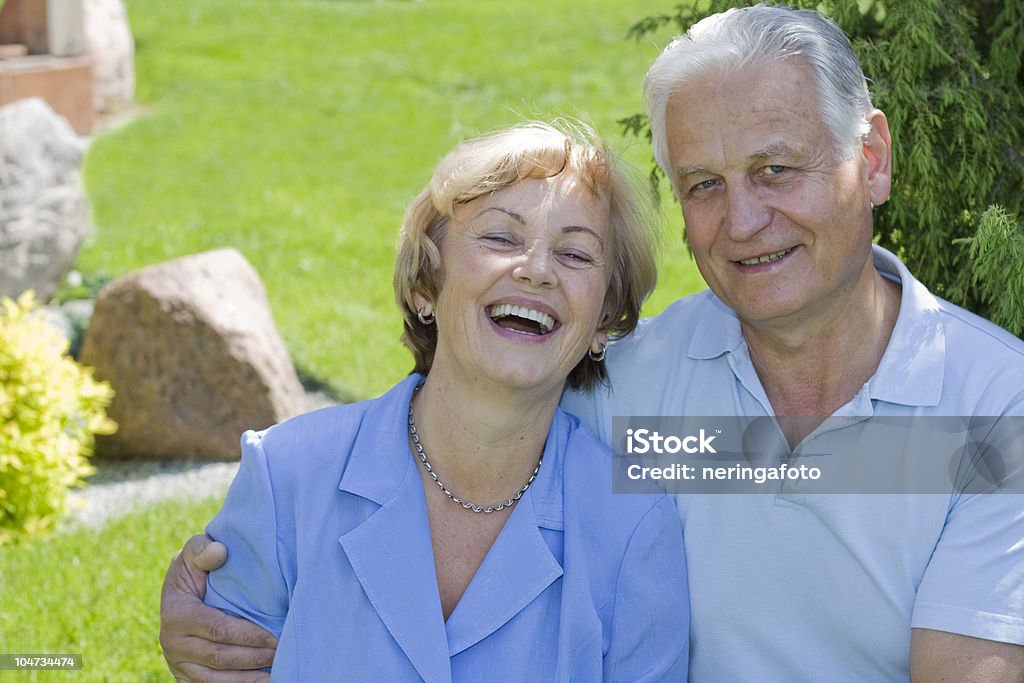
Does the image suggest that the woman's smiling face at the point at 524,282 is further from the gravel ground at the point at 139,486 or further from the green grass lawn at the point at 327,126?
the green grass lawn at the point at 327,126

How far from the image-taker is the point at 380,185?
35.0ft

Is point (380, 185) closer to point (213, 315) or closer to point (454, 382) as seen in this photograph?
point (213, 315)

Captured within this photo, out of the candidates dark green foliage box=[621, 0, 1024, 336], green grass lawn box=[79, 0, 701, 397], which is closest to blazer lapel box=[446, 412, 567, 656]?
dark green foliage box=[621, 0, 1024, 336]

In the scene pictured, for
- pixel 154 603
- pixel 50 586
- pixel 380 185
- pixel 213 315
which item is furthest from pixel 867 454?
pixel 380 185

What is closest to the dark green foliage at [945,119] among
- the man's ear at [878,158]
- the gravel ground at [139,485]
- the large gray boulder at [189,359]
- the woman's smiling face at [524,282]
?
the man's ear at [878,158]

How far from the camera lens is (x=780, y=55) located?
260cm

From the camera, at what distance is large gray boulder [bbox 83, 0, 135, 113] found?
1164cm

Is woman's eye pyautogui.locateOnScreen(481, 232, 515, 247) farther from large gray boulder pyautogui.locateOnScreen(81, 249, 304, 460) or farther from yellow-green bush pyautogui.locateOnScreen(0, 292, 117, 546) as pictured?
large gray boulder pyautogui.locateOnScreen(81, 249, 304, 460)

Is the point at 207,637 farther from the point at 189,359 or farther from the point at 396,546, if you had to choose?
the point at 189,359

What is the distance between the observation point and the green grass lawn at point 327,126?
8.45 meters

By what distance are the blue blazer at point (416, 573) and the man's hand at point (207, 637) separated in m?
0.03

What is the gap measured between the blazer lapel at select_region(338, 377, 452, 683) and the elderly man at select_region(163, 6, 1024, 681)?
0.34 meters

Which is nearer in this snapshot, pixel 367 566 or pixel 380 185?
pixel 367 566

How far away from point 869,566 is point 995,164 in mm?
1429
